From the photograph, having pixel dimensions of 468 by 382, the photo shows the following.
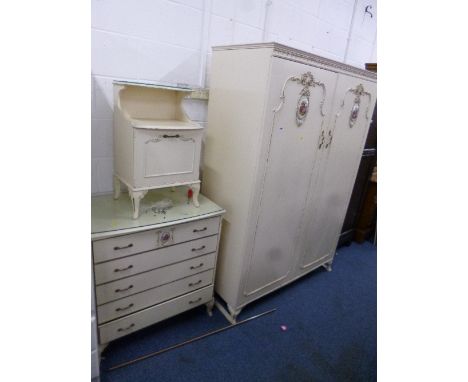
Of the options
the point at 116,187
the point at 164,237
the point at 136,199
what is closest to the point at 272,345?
the point at 164,237

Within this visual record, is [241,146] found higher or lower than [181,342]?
higher

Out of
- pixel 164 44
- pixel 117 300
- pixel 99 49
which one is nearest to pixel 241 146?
pixel 164 44

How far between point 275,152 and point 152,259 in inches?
33.2

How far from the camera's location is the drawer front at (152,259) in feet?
4.42

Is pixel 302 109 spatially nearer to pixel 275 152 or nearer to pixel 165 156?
pixel 275 152

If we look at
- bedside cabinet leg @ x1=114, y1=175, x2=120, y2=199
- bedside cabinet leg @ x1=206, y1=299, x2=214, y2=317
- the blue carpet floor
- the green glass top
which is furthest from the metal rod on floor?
bedside cabinet leg @ x1=114, y1=175, x2=120, y2=199

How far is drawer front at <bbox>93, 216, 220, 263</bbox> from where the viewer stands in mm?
1300

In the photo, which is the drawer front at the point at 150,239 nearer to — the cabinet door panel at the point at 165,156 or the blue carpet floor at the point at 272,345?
the cabinet door panel at the point at 165,156

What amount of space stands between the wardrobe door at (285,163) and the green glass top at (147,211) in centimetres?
33

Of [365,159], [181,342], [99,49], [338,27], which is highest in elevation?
[338,27]

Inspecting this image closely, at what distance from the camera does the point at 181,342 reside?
5.47 feet
